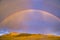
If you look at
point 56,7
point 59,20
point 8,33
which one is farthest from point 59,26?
point 8,33

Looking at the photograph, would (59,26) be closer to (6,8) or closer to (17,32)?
(17,32)

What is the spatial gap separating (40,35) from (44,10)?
450mm

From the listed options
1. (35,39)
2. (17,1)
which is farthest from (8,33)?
(17,1)

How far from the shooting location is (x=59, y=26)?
2.05 m

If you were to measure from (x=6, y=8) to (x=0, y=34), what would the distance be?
48 cm

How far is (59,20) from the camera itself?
2121 millimetres

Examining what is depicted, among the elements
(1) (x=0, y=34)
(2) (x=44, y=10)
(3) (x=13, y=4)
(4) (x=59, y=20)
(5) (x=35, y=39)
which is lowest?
(5) (x=35, y=39)

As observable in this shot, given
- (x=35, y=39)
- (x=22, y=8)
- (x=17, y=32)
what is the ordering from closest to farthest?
(x=35, y=39), (x=17, y=32), (x=22, y=8)

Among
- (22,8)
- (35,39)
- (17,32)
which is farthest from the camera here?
(22,8)

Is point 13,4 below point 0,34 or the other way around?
the other way around

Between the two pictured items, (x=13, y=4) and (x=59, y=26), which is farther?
(x=13, y=4)

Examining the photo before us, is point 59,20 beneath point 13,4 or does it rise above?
beneath

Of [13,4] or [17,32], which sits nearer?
[17,32]

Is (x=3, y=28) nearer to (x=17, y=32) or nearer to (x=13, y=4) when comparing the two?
(x=17, y=32)
